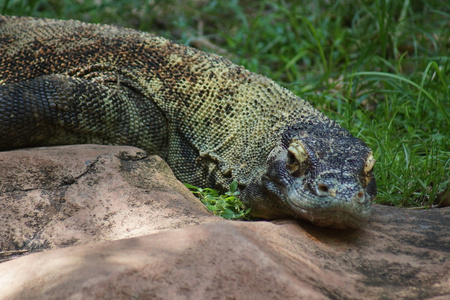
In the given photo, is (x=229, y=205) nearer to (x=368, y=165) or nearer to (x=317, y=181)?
(x=317, y=181)

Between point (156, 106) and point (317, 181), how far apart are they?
1.95 meters

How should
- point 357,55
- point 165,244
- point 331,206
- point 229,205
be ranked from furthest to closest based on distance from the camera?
1. point 357,55
2. point 229,205
3. point 331,206
4. point 165,244

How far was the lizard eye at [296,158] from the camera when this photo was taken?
3.15m

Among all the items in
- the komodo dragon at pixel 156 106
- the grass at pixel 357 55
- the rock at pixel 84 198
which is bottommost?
the rock at pixel 84 198

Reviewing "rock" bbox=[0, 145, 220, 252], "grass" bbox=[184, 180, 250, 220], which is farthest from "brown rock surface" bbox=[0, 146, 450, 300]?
"grass" bbox=[184, 180, 250, 220]

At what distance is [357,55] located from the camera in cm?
712

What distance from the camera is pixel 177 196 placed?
323 centimetres

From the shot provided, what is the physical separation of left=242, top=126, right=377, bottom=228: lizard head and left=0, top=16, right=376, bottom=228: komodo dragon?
2 cm

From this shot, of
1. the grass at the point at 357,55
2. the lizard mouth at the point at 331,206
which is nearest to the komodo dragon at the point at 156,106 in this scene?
the lizard mouth at the point at 331,206

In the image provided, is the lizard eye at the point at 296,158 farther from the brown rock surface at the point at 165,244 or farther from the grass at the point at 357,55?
the grass at the point at 357,55

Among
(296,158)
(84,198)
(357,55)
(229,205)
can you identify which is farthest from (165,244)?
(357,55)

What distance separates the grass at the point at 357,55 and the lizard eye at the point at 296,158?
1.25 meters

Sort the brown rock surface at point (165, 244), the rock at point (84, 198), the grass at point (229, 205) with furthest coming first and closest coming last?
the grass at point (229, 205) < the rock at point (84, 198) < the brown rock surface at point (165, 244)

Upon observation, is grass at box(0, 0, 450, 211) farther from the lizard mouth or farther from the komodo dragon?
the lizard mouth
